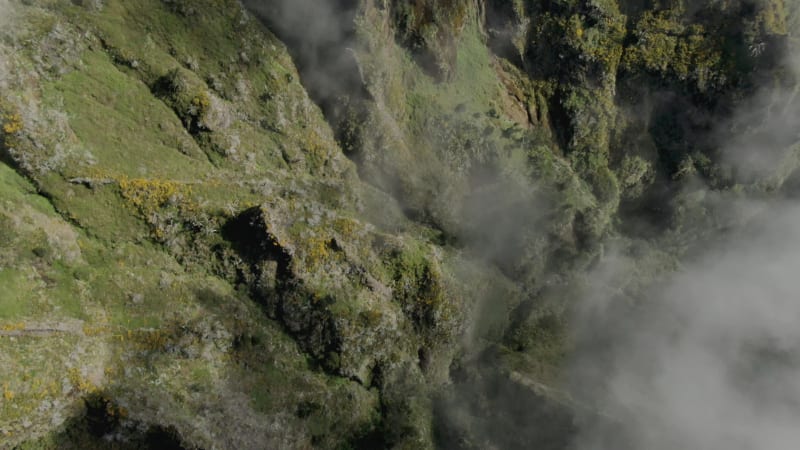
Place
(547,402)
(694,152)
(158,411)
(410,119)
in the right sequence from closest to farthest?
(158,411) → (547,402) → (410,119) → (694,152)

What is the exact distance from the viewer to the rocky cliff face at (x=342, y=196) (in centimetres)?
4000

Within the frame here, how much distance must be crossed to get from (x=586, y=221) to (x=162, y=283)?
61.7 m

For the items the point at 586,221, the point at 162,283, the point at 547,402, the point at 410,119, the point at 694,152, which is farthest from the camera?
the point at 694,152

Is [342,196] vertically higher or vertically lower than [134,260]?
higher

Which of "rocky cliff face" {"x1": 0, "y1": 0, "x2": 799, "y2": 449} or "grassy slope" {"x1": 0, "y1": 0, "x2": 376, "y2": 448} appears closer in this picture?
"grassy slope" {"x1": 0, "y1": 0, "x2": 376, "y2": 448}

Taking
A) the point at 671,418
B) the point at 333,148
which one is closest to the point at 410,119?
the point at 333,148

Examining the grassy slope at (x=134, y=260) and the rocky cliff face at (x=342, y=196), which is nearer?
the grassy slope at (x=134, y=260)

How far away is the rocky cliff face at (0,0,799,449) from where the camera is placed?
40000 millimetres

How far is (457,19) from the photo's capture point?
6938 cm

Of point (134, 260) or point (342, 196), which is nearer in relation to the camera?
point (134, 260)

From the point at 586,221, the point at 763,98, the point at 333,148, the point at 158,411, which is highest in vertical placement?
the point at 763,98

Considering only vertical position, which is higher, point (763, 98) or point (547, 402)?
point (763, 98)

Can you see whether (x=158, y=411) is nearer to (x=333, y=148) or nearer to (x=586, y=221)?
(x=333, y=148)

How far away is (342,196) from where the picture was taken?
2377 inches
